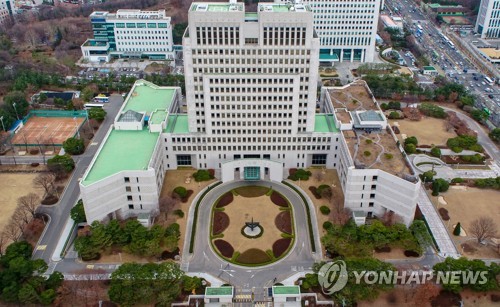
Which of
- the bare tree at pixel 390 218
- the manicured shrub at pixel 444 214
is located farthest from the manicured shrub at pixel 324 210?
the manicured shrub at pixel 444 214

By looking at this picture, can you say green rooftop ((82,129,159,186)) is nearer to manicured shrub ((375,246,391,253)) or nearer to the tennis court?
the tennis court

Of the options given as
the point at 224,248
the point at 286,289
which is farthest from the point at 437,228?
the point at 224,248

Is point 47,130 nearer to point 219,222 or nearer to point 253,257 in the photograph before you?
point 219,222

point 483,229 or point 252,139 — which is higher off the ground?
point 252,139

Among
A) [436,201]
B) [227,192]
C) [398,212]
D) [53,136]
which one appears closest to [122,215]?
[227,192]

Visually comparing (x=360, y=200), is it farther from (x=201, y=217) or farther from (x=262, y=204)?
(x=201, y=217)

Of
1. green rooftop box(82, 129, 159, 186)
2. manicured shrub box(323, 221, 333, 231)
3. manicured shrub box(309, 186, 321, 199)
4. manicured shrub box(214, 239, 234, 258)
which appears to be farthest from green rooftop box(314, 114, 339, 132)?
green rooftop box(82, 129, 159, 186)
